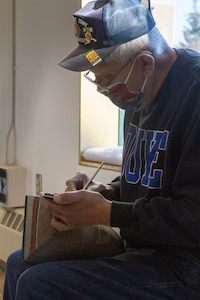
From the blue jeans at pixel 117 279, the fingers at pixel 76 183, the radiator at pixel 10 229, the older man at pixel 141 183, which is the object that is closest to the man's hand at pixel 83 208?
the older man at pixel 141 183

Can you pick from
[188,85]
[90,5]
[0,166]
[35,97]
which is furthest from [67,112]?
[188,85]

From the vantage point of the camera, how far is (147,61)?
121cm

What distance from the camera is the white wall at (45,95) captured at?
2.22 metres

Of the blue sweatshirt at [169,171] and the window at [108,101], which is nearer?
the blue sweatshirt at [169,171]

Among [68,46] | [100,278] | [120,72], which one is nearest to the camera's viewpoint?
[100,278]

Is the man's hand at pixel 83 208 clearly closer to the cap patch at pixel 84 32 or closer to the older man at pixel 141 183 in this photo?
the older man at pixel 141 183

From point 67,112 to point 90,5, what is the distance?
3.24ft

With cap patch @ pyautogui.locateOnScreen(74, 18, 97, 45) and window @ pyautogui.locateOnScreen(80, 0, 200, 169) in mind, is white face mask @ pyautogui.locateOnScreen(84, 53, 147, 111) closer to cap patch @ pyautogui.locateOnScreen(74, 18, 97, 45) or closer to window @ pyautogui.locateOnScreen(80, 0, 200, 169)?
cap patch @ pyautogui.locateOnScreen(74, 18, 97, 45)

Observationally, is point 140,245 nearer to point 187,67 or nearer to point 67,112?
point 187,67

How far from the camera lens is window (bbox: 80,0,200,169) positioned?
1.98 metres

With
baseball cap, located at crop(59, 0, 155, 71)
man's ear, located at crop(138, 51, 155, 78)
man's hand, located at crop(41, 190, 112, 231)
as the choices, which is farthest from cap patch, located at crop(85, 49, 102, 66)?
man's hand, located at crop(41, 190, 112, 231)

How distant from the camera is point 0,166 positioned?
2.62 m

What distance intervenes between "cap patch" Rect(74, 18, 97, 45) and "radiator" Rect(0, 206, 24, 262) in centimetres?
147

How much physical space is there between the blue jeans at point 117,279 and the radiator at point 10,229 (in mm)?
1396
